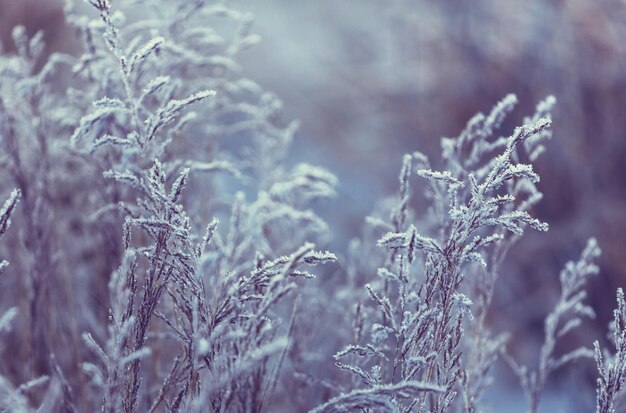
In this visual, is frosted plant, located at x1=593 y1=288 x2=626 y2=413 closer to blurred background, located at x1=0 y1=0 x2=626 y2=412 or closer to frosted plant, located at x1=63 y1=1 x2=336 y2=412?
frosted plant, located at x1=63 y1=1 x2=336 y2=412

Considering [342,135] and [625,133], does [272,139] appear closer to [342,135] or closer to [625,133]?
[625,133]

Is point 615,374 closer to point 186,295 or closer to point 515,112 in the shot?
point 186,295

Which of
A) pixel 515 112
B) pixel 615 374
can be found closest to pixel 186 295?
pixel 615 374

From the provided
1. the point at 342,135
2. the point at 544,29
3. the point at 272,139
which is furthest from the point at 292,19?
the point at 272,139

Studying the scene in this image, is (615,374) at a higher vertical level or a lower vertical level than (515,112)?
lower

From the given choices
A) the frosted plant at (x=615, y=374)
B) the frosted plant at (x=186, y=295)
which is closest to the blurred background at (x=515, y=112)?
the frosted plant at (x=615, y=374)

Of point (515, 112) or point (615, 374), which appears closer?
point (615, 374)

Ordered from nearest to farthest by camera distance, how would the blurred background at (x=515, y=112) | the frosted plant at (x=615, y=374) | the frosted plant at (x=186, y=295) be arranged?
the frosted plant at (x=186, y=295) → the frosted plant at (x=615, y=374) → the blurred background at (x=515, y=112)

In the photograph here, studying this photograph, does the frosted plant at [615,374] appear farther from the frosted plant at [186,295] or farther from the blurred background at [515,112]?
the blurred background at [515,112]
